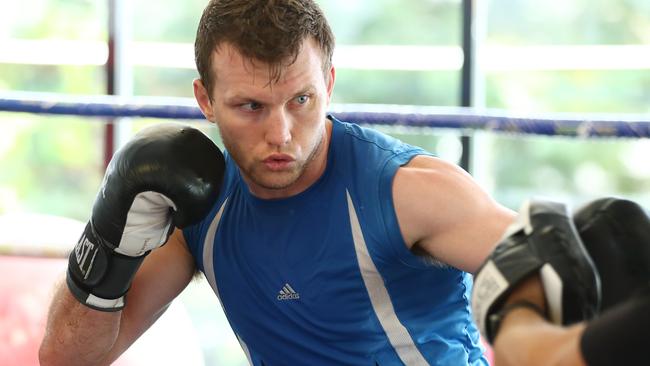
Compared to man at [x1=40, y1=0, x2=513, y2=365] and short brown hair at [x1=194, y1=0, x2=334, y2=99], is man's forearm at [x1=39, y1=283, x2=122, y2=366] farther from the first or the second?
short brown hair at [x1=194, y1=0, x2=334, y2=99]

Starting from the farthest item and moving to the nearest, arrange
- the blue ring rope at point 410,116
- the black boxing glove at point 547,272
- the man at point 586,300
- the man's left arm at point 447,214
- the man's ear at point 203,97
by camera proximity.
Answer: the blue ring rope at point 410,116 → the man's ear at point 203,97 → the man's left arm at point 447,214 → the black boxing glove at point 547,272 → the man at point 586,300

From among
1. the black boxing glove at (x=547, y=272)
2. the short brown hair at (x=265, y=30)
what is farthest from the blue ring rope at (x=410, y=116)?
the black boxing glove at (x=547, y=272)

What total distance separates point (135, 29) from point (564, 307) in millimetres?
3545

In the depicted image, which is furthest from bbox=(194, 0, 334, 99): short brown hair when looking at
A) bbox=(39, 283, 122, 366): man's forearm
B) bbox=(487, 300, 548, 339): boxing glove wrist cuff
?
bbox=(487, 300, 548, 339): boxing glove wrist cuff

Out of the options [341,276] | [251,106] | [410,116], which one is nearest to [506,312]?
[341,276]

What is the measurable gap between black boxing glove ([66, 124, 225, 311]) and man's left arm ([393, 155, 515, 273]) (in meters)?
0.30

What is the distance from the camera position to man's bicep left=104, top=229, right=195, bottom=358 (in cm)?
171

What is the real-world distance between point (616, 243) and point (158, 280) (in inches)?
32.5

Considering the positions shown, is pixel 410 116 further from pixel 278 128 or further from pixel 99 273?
pixel 99 273

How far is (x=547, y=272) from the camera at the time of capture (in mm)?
1101

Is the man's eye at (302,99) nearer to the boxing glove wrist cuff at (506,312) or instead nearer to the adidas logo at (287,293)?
the adidas logo at (287,293)

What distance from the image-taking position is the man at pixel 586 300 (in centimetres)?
96

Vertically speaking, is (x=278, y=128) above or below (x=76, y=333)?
above

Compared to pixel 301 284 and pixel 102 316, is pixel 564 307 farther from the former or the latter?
pixel 102 316
